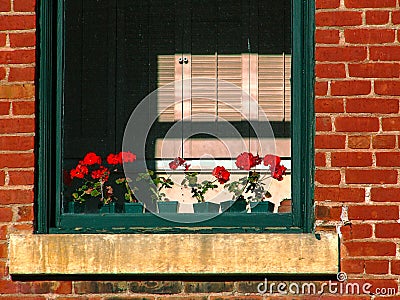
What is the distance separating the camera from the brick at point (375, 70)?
13.7 ft

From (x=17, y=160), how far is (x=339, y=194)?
66.9 inches

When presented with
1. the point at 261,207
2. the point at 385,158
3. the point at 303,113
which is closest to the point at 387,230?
the point at 385,158

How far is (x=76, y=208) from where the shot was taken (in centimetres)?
492

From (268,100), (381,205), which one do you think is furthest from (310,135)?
Result: (268,100)

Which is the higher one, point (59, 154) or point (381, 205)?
point (59, 154)

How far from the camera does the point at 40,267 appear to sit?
4.20m

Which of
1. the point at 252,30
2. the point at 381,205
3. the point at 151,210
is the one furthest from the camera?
the point at 252,30

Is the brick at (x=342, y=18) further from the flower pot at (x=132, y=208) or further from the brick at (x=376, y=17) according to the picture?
the flower pot at (x=132, y=208)

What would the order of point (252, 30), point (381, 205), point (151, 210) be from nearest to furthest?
point (381, 205), point (151, 210), point (252, 30)

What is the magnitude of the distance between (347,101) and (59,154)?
1.56 meters

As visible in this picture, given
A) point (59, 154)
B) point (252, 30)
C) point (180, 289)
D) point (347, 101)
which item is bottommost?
point (180, 289)

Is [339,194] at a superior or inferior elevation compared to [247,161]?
inferior

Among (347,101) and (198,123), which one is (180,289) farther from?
(198,123)

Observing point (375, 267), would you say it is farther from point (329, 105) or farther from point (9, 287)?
point (9, 287)
